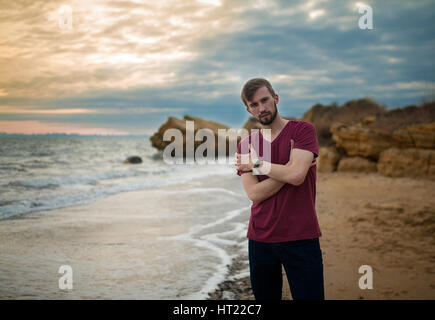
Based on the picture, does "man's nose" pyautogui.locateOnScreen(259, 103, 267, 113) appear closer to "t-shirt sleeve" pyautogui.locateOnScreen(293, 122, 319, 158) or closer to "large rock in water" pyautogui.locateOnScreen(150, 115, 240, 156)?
"t-shirt sleeve" pyautogui.locateOnScreen(293, 122, 319, 158)

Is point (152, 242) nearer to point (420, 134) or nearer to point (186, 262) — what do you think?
point (186, 262)

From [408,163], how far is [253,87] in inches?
441

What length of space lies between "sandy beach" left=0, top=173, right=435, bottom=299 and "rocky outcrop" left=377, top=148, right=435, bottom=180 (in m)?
1.55

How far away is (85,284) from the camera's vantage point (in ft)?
15.4

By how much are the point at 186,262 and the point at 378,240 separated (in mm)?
3458

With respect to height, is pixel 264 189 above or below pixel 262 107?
below

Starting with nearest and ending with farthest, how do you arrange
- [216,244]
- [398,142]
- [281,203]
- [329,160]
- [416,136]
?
[281,203] → [216,244] → [416,136] → [398,142] → [329,160]

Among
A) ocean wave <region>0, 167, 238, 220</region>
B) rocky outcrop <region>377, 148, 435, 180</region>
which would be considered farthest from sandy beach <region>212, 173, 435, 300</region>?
ocean wave <region>0, 167, 238, 220</region>

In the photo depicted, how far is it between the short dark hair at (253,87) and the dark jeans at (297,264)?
1145 mm

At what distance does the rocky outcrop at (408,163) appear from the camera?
36.4 feet

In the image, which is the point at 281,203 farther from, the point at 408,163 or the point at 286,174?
the point at 408,163

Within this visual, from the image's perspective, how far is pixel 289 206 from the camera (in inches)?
96.3

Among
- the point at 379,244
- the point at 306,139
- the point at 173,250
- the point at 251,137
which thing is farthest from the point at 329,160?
the point at 306,139

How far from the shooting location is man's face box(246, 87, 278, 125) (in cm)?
251
